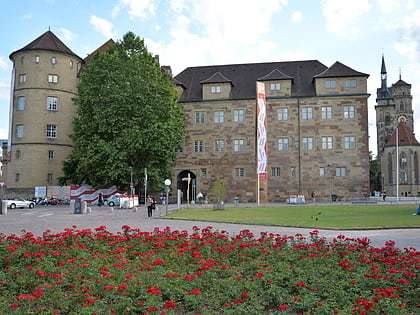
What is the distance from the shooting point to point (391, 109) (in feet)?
450

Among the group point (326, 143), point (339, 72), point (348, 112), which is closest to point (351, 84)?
point (339, 72)

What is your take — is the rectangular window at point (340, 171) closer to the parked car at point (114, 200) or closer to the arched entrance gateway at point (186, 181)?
the arched entrance gateway at point (186, 181)

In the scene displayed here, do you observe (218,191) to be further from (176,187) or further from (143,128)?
(176,187)

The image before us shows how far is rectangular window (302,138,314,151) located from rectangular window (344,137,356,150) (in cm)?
396

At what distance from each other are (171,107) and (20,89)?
23978 millimetres

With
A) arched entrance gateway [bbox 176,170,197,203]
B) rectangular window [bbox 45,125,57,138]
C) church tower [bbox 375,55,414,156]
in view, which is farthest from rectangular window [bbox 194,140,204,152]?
church tower [bbox 375,55,414,156]

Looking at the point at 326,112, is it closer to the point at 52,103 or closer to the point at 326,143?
the point at 326,143

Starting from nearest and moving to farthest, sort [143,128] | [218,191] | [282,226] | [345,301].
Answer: [345,301] → [282,226] → [218,191] → [143,128]

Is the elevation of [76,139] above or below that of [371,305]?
above

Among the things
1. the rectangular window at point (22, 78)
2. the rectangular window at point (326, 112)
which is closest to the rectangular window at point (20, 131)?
the rectangular window at point (22, 78)

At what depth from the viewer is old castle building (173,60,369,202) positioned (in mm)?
51125

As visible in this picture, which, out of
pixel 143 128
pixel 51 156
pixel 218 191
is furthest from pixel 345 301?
pixel 51 156

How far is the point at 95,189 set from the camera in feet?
166

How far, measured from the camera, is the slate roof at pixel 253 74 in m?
53.4
